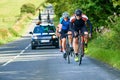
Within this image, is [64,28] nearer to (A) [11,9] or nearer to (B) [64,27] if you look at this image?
(B) [64,27]

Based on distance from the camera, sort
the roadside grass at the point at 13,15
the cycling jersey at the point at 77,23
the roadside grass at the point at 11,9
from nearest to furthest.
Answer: the cycling jersey at the point at 77,23 < the roadside grass at the point at 13,15 < the roadside grass at the point at 11,9

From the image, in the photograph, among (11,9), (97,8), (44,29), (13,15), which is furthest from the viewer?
(11,9)

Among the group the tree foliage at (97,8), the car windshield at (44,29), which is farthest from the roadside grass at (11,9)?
the tree foliage at (97,8)

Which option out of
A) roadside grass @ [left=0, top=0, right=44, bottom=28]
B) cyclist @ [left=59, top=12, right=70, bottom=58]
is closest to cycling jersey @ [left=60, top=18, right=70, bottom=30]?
cyclist @ [left=59, top=12, right=70, bottom=58]

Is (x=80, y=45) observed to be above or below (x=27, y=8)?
below

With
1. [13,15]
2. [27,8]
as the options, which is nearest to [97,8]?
[13,15]

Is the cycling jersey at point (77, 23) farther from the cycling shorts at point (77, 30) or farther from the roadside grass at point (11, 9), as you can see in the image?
the roadside grass at point (11, 9)

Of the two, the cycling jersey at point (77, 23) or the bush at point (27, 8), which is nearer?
the cycling jersey at point (77, 23)

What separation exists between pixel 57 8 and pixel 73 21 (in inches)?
1640

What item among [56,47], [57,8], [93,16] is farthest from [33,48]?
[57,8]

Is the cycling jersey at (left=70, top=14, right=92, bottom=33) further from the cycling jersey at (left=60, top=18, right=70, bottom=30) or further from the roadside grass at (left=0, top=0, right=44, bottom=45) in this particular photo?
the roadside grass at (left=0, top=0, right=44, bottom=45)

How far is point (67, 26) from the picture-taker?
23.3 metres

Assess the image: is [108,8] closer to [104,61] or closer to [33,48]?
[33,48]

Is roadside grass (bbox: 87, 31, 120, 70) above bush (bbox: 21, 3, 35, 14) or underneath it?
underneath
